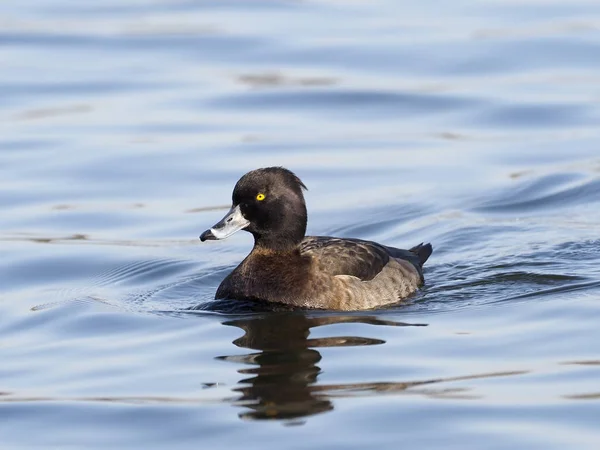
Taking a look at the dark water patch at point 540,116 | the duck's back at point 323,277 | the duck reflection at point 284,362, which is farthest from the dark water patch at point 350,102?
the duck reflection at point 284,362

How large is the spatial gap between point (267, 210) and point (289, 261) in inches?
18.7

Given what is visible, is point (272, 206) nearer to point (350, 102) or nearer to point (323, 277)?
point (323, 277)

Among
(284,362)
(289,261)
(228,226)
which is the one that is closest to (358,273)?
(289,261)

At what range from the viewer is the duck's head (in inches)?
454

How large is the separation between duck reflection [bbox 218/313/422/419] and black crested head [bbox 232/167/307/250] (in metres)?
0.85

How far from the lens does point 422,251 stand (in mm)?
13023

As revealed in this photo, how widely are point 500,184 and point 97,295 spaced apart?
544cm

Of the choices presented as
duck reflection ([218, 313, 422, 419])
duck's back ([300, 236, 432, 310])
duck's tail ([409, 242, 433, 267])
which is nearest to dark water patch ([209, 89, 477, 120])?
duck's tail ([409, 242, 433, 267])

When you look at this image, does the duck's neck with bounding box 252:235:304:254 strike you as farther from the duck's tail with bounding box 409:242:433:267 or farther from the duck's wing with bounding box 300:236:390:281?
the duck's tail with bounding box 409:242:433:267

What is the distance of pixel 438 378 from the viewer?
9094 mm

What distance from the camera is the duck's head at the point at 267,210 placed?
11531 millimetres

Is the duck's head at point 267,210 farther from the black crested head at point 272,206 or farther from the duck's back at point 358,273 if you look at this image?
the duck's back at point 358,273

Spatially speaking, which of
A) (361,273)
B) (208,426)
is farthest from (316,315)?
(208,426)

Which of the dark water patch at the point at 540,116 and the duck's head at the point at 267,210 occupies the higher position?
the dark water patch at the point at 540,116
